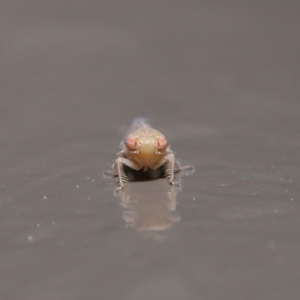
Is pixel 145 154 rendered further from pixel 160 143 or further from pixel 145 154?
pixel 160 143

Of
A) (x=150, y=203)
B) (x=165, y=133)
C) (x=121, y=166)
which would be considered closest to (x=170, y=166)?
(x=121, y=166)

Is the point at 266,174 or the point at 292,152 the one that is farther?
the point at 292,152

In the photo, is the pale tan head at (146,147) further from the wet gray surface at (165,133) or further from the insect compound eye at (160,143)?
the wet gray surface at (165,133)

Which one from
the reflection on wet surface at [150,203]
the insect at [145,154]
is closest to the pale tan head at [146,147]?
the insect at [145,154]

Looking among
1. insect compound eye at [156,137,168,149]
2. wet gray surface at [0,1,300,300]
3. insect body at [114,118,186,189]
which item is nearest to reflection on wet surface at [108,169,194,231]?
wet gray surface at [0,1,300,300]

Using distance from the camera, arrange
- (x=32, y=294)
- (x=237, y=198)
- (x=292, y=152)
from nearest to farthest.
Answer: (x=32, y=294)
(x=237, y=198)
(x=292, y=152)

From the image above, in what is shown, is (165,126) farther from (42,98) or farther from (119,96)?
(42,98)

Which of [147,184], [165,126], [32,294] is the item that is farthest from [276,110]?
[32,294]
